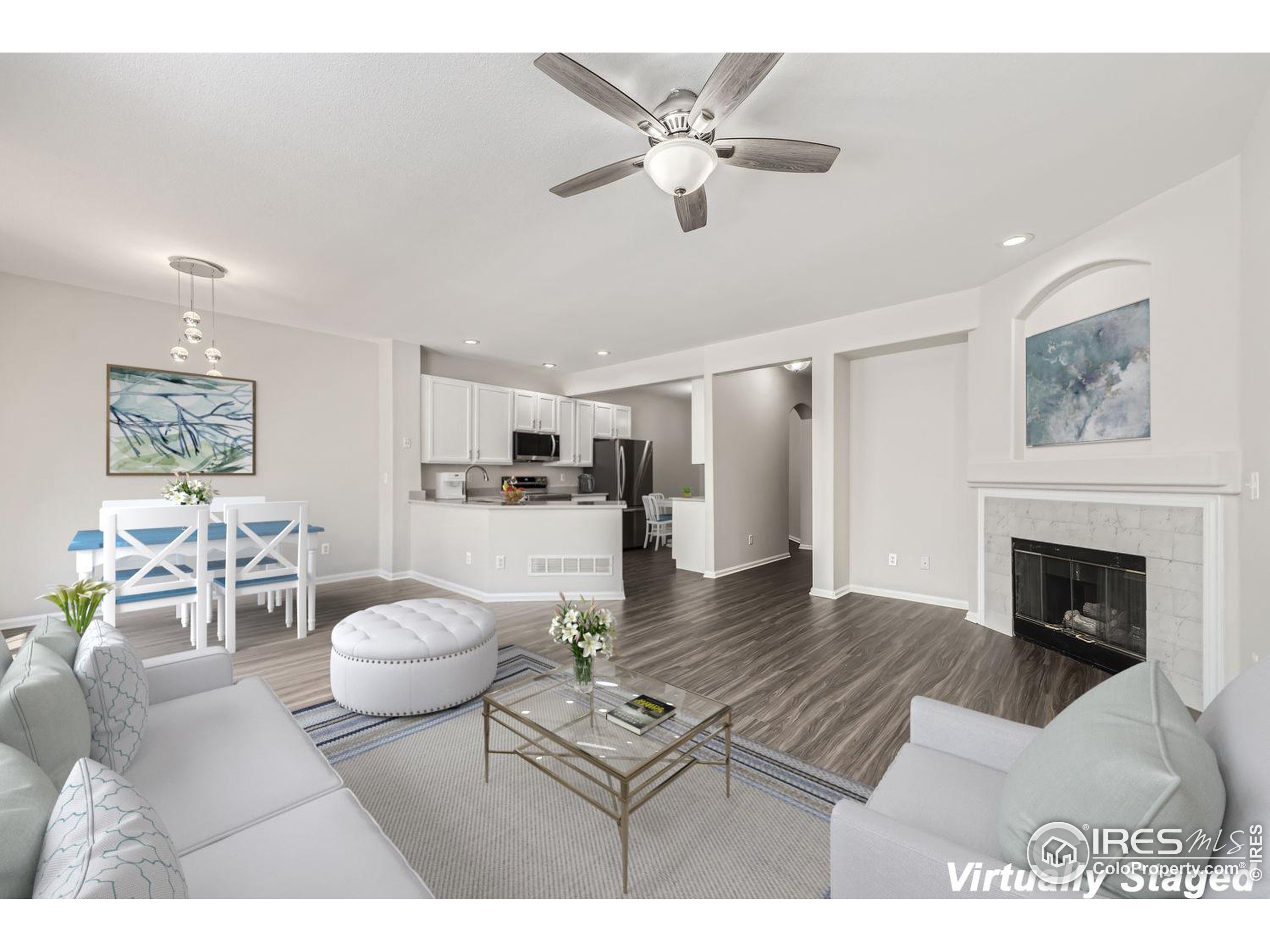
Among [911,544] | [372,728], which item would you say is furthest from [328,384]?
[911,544]

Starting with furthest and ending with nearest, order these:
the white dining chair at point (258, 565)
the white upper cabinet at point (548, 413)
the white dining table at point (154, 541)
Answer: the white upper cabinet at point (548, 413) < the white dining chair at point (258, 565) < the white dining table at point (154, 541)

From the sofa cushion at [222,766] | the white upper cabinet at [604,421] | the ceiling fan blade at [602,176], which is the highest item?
the ceiling fan blade at [602,176]

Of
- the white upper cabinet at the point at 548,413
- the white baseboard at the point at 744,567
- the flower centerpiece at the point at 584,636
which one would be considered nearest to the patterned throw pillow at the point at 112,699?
the flower centerpiece at the point at 584,636

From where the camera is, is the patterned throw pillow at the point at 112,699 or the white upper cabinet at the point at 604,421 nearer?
the patterned throw pillow at the point at 112,699

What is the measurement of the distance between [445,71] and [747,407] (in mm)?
5159

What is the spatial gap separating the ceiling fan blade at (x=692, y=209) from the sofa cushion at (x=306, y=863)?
2304 mm

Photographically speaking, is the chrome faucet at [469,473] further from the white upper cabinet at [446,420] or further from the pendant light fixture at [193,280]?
the pendant light fixture at [193,280]

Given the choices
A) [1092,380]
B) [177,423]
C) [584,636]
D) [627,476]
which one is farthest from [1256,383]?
[177,423]

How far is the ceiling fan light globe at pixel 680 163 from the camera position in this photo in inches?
72.8

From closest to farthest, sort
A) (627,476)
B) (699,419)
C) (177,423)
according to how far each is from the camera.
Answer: (177,423) < (699,419) < (627,476)

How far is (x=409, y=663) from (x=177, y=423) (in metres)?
3.89

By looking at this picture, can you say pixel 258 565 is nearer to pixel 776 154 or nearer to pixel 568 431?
pixel 776 154

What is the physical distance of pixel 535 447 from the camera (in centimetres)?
696

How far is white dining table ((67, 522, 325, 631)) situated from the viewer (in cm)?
322
